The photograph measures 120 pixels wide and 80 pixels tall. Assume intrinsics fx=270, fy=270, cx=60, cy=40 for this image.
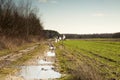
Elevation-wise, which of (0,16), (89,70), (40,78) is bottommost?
(40,78)

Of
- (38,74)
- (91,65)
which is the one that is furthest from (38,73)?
(91,65)

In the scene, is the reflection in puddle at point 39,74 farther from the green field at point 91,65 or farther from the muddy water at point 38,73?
the green field at point 91,65

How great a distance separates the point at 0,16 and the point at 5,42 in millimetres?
14851

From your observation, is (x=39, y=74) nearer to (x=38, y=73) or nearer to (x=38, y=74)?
(x=38, y=74)

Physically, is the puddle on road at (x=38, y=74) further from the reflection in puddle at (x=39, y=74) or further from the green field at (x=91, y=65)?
the green field at (x=91, y=65)

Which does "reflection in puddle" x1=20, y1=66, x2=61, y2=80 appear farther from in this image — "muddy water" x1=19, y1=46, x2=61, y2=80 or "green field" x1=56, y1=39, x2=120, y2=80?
"green field" x1=56, y1=39, x2=120, y2=80

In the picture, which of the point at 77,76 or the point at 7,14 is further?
the point at 7,14

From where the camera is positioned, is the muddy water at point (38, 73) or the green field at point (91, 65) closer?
the green field at point (91, 65)

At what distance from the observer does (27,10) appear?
90.8 metres

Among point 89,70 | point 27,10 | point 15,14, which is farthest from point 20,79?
point 27,10

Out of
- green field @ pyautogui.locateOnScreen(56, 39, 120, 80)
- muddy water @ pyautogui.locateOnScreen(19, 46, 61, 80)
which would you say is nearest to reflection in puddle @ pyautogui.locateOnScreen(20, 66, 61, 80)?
muddy water @ pyautogui.locateOnScreen(19, 46, 61, 80)

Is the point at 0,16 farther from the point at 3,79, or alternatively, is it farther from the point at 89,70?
the point at 89,70

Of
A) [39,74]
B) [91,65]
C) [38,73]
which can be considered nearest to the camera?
[39,74]

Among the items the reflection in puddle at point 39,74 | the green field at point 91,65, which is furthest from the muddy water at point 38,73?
the green field at point 91,65
